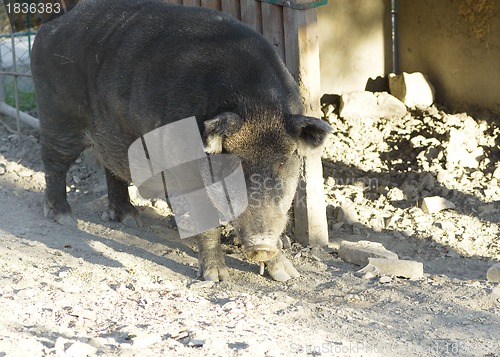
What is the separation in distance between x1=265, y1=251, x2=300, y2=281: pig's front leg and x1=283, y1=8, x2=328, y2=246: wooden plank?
75 cm

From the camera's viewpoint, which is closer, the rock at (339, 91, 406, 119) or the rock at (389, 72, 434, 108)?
the rock at (339, 91, 406, 119)

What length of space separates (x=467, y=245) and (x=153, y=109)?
2.73 m

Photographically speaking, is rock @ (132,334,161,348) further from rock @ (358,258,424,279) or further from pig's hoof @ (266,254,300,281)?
rock @ (358,258,424,279)

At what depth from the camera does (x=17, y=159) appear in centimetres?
839

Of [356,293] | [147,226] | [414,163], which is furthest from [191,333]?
[414,163]

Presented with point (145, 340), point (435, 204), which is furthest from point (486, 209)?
point (145, 340)

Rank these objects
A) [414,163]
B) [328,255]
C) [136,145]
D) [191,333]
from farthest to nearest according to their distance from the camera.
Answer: [414,163] < [328,255] < [136,145] < [191,333]

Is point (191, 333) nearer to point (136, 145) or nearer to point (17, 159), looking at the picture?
point (136, 145)

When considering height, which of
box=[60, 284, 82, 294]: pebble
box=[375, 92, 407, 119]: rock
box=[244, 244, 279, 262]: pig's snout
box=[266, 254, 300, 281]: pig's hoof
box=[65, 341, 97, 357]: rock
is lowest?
box=[266, 254, 300, 281]: pig's hoof

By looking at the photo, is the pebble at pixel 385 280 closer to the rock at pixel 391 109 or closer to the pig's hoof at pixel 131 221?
the pig's hoof at pixel 131 221

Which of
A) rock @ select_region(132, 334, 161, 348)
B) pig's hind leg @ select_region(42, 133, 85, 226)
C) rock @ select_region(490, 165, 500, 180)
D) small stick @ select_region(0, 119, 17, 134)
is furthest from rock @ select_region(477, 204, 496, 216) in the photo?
small stick @ select_region(0, 119, 17, 134)

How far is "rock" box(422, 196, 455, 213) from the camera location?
7.11 meters

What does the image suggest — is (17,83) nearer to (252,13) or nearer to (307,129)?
(252,13)

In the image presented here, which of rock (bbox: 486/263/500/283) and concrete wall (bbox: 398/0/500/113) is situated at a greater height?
concrete wall (bbox: 398/0/500/113)
